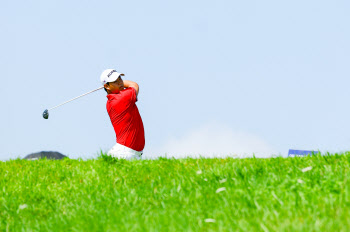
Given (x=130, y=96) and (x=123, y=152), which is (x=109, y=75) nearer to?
(x=130, y=96)

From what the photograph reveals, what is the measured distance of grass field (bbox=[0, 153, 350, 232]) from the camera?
226 inches

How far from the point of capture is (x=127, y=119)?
1269 cm

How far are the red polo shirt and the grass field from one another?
86.9 inches

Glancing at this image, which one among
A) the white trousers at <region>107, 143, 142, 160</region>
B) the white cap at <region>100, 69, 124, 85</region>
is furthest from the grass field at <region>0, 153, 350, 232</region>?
the white cap at <region>100, 69, 124, 85</region>

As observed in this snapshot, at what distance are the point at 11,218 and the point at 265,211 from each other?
4.28 meters

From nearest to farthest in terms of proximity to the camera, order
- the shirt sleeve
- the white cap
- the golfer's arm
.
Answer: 1. the shirt sleeve
2. the golfer's arm
3. the white cap

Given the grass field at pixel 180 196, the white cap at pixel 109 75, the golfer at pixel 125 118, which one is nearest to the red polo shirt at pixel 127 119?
the golfer at pixel 125 118

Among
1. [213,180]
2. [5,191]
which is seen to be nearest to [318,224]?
[213,180]

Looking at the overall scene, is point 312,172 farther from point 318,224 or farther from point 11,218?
point 11,218

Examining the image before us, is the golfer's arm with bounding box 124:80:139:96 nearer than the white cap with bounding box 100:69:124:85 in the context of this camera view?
Yes

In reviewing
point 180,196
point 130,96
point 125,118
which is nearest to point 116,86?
point 130,96

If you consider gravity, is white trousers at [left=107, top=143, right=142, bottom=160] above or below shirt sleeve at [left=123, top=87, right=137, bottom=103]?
below

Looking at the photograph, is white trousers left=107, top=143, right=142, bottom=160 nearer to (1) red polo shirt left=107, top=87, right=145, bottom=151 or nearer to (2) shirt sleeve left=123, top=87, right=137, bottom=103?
(1) red polo shirt left=107, top=87, right=145, bottom=151

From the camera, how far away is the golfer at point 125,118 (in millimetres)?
Answer: 12594
